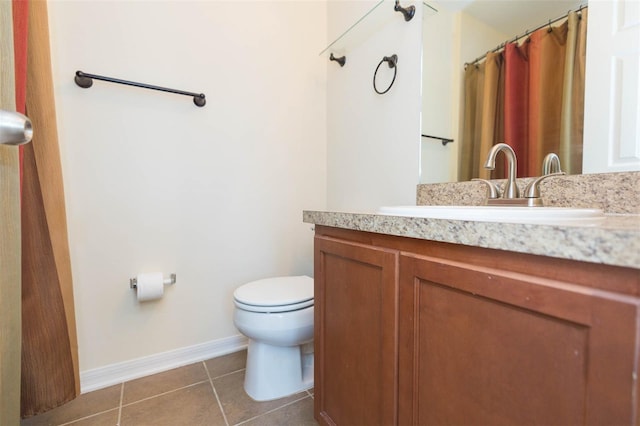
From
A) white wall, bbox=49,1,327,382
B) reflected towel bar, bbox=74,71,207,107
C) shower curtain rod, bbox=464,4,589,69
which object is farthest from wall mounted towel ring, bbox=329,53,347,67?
reflected towel bar, bbox=74,71,207,107

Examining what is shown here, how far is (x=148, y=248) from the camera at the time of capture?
142 centimetres

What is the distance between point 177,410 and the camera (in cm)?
118

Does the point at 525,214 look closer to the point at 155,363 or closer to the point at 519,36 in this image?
the point at 519,36

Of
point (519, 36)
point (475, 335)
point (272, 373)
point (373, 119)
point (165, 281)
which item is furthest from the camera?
point (373, 119)

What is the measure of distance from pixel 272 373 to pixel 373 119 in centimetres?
137

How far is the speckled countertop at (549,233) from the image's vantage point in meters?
0.36

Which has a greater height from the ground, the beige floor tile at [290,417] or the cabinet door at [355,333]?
the cabinet door at [355,333]

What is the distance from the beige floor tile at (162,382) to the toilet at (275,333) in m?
0.29

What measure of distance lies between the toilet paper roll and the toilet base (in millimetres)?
506

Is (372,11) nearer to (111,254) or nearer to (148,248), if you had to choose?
(148,248)

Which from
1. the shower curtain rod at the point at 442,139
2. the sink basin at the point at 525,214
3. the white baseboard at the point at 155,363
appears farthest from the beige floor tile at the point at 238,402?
the shower curtain rod at the point at 442,139

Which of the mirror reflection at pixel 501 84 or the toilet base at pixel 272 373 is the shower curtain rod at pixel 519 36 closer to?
the mirror reflection at pixel 501 84

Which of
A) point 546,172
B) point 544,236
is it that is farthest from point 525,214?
point 546,172

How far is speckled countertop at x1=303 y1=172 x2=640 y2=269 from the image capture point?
0.36 metres
